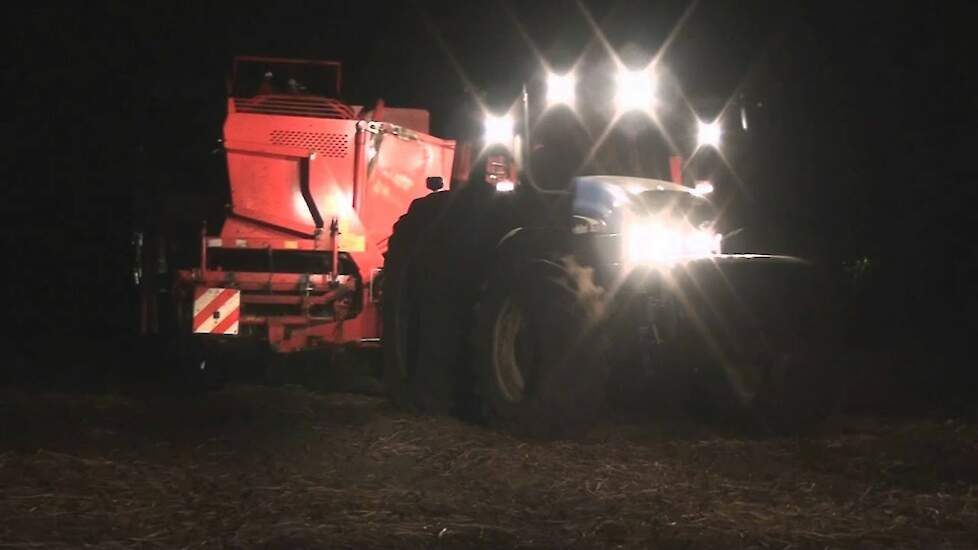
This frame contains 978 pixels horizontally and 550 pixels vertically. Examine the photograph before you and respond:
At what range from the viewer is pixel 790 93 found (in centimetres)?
2808

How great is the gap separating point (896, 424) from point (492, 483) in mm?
4438

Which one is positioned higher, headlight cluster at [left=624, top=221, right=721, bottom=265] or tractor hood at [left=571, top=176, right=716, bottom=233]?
tractor hood at [left=571, top=176, right=716, bottom=233]

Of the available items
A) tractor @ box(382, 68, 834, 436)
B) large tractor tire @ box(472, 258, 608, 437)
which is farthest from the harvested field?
tractor @ box(382, 68, 834, 436)

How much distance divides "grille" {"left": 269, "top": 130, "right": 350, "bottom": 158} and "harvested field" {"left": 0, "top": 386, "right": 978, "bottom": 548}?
340 centimetres

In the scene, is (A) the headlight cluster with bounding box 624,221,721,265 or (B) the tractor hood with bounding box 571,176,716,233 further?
(B) the tractor hood with bounding box 571,176,716,233

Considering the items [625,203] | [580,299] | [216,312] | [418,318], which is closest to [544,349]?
[580,299]

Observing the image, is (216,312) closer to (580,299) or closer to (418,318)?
(418,318)

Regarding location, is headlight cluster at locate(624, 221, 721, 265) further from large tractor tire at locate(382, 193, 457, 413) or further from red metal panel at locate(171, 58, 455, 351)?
red metal panel at locate(171, 58, 455, 351)

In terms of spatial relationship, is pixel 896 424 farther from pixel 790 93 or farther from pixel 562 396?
pixel 790 93

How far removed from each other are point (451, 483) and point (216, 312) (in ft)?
17.7

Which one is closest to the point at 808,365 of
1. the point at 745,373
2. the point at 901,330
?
the point at 745,373

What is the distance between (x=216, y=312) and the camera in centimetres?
1234

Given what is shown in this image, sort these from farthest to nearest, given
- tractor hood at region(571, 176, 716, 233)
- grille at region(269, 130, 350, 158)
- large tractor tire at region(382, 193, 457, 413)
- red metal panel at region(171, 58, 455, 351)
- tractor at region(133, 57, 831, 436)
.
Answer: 1. grille at region(269, 130, 350, 158)
2. red metal panel at region(171, 58, 455, 351)
3. large tractor tire at region(382, 193, 457, 413)
4. tractor hood at region(571, 176, 716, 233)
5. tractor at region(133, 57, 831, 436)

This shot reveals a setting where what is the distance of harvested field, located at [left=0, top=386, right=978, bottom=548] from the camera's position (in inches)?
251
